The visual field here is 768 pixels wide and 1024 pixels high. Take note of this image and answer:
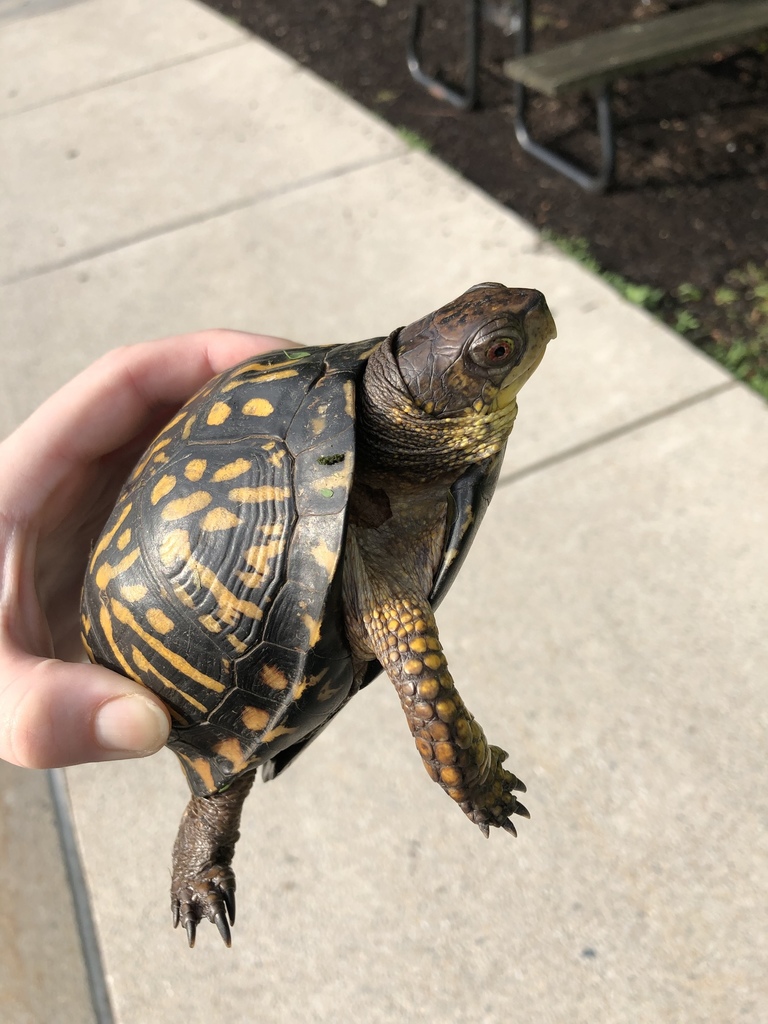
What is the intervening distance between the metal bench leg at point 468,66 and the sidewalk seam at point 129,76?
100 cm

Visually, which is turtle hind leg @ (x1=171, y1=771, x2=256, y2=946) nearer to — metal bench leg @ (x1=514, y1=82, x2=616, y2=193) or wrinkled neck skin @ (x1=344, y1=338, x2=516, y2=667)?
wrinkled neck skin @ (x1=344, y1=338, x2=516, y2=667)

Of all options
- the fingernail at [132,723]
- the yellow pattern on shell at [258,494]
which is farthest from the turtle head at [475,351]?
the fingernail at [132,723]

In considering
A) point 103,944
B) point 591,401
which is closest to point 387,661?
point 103,944

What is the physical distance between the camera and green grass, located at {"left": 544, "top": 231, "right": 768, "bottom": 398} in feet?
10.6

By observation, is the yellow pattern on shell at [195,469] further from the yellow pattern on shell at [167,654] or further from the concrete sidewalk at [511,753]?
the concrete sidewalk at [511,753]

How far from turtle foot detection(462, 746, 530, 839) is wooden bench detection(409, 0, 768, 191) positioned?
2.89m

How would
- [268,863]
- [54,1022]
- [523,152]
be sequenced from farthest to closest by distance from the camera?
[523,152]
[268,863]
[54,1022]

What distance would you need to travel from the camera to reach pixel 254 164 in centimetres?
430

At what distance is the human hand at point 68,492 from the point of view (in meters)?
1.48

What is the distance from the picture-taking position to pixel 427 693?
1.34 m

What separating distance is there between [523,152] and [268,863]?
130 inches

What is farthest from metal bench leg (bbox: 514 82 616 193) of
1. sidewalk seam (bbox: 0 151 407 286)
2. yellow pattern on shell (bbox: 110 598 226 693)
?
yellow pattern on shell (bbox: 110 598 226 693)

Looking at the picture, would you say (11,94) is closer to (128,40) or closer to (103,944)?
(128,40)

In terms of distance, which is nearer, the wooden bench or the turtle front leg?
the turtle front leg
